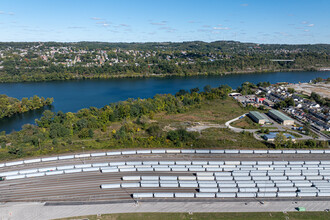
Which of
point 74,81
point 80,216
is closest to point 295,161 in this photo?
point 80,216

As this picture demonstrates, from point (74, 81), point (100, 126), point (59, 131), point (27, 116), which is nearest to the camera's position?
point (59, 131)

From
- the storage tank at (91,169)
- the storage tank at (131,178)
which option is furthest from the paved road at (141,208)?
the storage tank at (91,169)

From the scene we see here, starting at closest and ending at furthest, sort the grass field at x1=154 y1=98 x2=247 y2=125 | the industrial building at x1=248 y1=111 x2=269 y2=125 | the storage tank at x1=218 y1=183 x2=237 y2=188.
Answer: the storage tank at x1=218 y1=183 x2=237 y2=188, the industrial building at x1=248 y1=111 x2=269 y2=125, the grass field at x1=154 y1=98 x2=247 y2=125

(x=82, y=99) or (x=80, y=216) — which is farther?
(x=82, y=99)

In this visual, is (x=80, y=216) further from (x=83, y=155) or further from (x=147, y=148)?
(x=147, y=148)

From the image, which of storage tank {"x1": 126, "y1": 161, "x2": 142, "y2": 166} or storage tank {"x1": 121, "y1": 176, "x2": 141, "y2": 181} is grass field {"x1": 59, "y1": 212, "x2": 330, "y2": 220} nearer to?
storage tank {"x1": 121, "y1": 176, "x2": 141, "y2": 181}

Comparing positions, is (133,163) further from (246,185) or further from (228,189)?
(246,185)

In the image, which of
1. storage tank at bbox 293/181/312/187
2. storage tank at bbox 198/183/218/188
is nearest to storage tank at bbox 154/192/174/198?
storage tank at bbox 198/183/218/188
